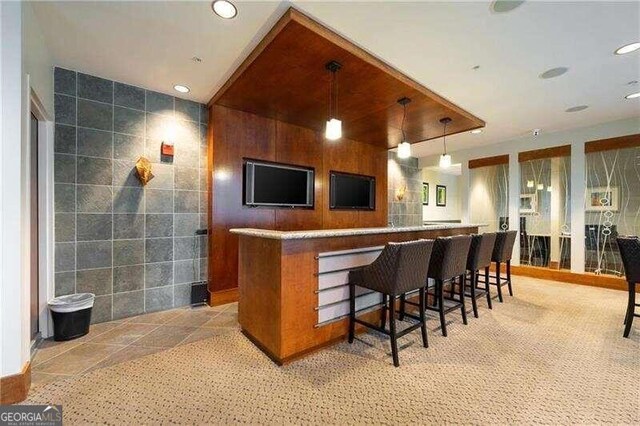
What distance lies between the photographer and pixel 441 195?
8.70 m

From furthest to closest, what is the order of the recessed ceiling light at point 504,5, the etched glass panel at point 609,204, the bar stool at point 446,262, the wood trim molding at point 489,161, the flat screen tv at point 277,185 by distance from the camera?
the wood trim molding at point 489,161 → the etched glass panel at point 609,204 → the flat screen tv at point 277,185 → the bar stool at point 446,262 → the recessed ceiling light at point 504,5

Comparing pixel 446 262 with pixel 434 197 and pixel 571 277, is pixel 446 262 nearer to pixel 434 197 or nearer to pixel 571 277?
pixel 571 277

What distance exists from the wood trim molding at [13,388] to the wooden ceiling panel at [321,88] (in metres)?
2.89

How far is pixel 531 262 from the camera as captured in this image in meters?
5.38

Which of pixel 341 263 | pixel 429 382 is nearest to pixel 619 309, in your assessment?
pixel 429 382

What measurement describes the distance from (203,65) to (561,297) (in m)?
5.63

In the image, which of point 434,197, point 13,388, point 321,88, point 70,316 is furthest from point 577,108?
point 70,316

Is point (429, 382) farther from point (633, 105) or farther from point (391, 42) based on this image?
point (633, 105)

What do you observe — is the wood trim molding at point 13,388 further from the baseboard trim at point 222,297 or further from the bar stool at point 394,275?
the bar stool at point 394,275

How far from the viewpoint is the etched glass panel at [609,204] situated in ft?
14.4

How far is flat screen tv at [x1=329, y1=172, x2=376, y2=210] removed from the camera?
488cm
